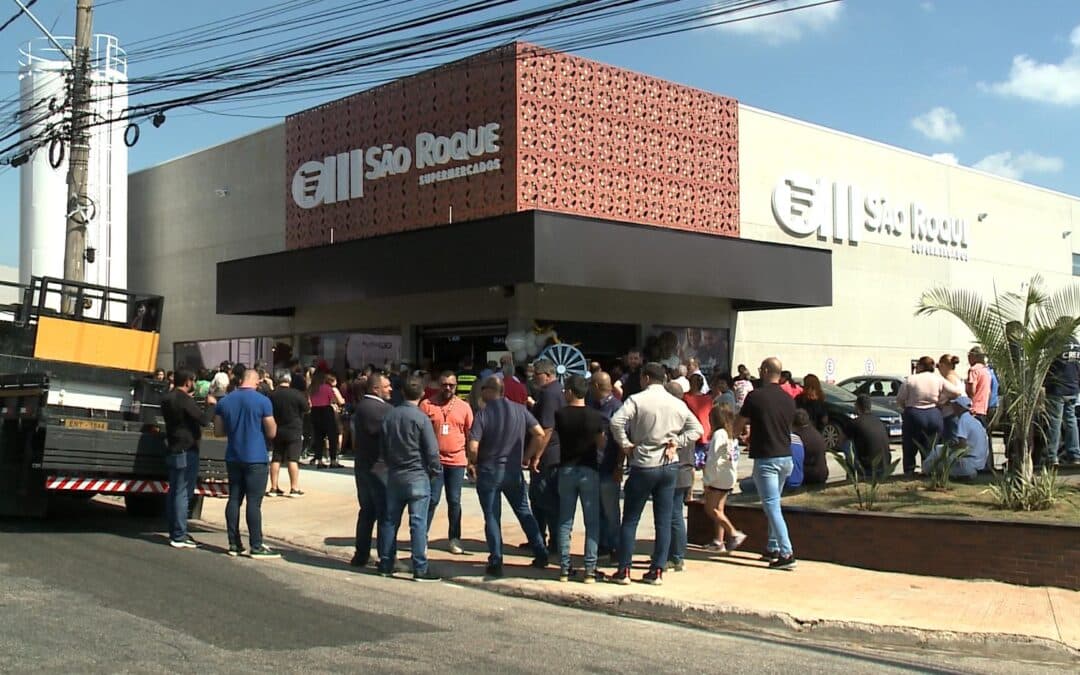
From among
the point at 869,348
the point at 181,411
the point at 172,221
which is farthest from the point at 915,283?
the point at 181,411

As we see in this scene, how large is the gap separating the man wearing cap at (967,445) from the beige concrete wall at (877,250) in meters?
14.0

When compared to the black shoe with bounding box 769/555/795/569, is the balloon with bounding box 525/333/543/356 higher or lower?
higher

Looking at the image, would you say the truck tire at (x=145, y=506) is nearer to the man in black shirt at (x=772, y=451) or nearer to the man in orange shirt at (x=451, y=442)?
the man in orange shirt at (x=451, y=442)

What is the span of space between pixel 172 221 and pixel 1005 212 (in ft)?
84.3

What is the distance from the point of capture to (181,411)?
1117cm

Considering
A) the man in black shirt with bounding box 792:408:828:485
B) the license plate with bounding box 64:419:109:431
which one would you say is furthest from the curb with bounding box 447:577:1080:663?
the license plate with bounding box 64:419:109:431

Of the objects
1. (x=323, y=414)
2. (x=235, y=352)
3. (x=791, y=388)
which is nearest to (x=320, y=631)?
(x=791, y=388)

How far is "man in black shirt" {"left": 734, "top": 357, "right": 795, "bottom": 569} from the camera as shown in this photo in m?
9.68

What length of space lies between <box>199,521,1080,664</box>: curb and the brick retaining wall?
5.32 ft

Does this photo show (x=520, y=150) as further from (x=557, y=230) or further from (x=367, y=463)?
(x=367, y=463)

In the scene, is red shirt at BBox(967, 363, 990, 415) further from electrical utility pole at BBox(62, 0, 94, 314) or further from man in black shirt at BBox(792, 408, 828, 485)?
electrical utility pole at BBox(62, 0, 94, 314)

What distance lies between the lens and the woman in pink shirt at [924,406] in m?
12.4

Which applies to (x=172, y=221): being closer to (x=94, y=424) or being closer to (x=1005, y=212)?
(x=94, y=424)

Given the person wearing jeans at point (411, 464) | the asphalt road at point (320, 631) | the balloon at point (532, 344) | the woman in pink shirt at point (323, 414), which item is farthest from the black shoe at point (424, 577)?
the balloon at point (532, 344)
